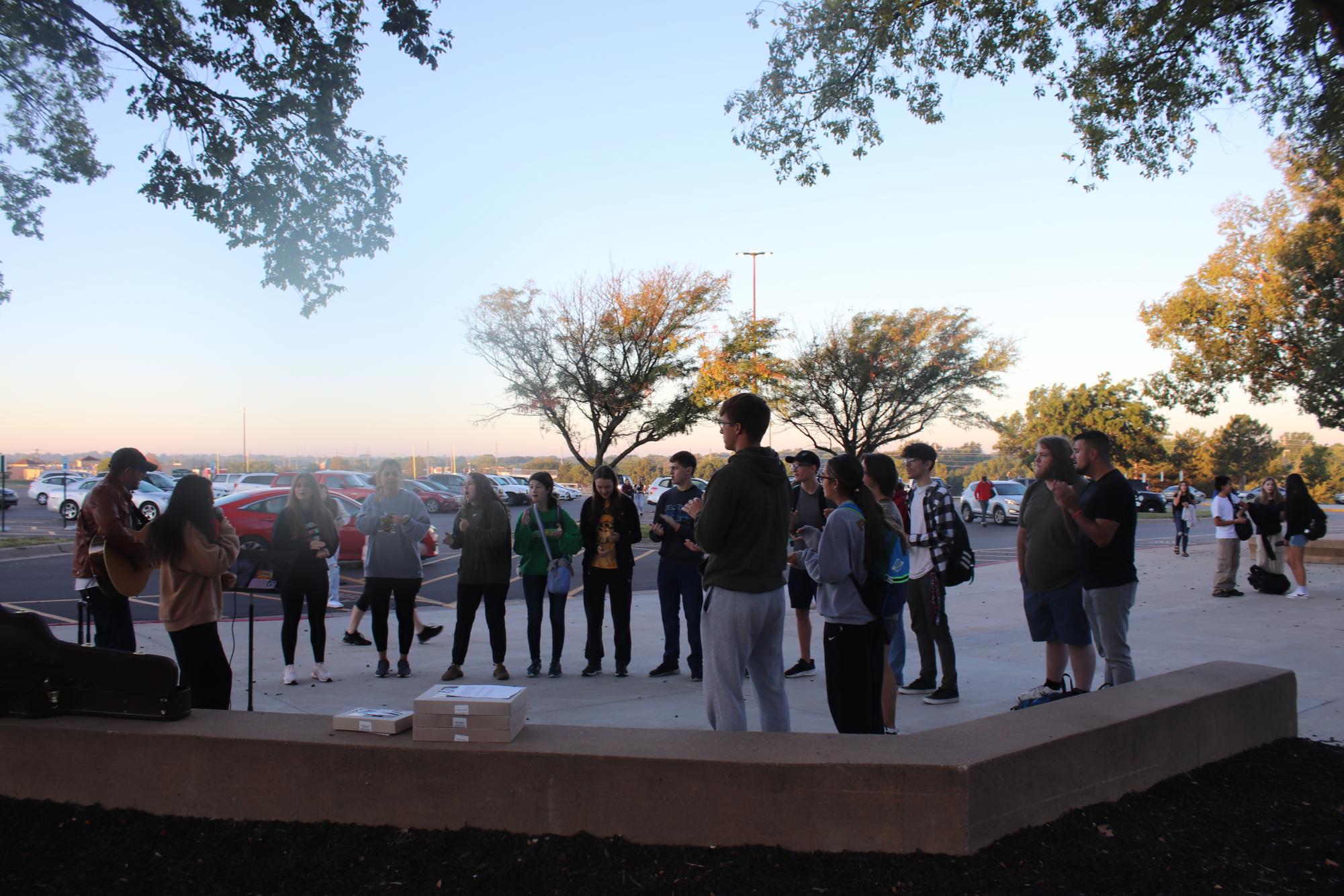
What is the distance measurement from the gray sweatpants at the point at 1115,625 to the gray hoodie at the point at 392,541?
17.3ft

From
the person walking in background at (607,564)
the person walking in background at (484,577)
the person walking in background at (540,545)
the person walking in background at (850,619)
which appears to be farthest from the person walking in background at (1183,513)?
the person walking in background at (850,619)

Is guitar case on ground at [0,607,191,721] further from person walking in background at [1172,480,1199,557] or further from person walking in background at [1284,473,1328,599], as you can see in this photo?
person walking in background at [1172,480,1199,557]

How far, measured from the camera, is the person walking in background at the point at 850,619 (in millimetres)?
4328

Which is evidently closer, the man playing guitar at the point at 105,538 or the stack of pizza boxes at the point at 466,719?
the stack of pizza boxes at the point at 466,719

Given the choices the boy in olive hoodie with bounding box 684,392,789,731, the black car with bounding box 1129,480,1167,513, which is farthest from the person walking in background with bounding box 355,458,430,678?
the black car with bounding box 1129,480,1167,513

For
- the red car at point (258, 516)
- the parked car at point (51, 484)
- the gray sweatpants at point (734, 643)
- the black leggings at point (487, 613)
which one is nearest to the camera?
the gray sweatpants at point (734, 643)

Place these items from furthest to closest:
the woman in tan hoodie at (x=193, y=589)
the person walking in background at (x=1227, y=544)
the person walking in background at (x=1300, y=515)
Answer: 1. the person walking in background at (x=1227, y=544)
2. the person walking in background at (x=1300, y=515)
3. the woman in tan hoodie at (x=193, y=589)

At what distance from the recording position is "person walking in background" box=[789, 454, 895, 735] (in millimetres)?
4328

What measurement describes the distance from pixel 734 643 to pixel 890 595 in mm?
1527

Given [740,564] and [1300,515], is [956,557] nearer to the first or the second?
[740,564]

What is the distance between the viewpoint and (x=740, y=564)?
4.03 metres

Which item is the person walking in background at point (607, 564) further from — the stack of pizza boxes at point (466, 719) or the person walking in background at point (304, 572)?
the stack of pizza boxes at point (466, 719)

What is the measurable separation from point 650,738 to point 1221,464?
80.5m

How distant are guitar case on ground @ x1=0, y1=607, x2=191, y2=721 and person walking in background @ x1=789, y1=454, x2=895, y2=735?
3.04m
